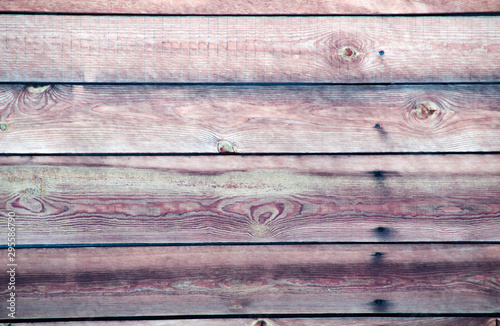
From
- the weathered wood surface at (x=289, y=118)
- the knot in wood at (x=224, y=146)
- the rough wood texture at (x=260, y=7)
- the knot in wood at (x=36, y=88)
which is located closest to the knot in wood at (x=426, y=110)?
the weathered wood surface at (x=289, y=118)

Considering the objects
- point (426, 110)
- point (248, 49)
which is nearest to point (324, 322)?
point (426, 110)

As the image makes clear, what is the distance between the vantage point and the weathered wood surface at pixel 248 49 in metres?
0.72

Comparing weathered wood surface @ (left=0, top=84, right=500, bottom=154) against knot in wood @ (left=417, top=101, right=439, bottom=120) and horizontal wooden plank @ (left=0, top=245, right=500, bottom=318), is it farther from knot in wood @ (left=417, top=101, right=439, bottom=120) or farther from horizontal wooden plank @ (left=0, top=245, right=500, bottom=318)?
horizontal wooden plank @ (left=0, top=245, right=500, bottom=318)

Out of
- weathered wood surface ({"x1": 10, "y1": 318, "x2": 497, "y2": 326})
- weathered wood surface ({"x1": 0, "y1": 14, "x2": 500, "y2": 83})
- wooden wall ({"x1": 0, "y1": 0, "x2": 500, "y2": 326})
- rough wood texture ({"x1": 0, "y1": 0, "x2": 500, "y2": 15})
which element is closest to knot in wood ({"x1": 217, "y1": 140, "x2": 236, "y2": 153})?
wooden wall ({"x1": 0, "y1": 0, "x2": 500, "y2": 326})

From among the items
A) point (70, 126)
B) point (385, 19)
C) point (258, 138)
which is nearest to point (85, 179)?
point (70, 126)

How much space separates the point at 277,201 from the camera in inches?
29.2

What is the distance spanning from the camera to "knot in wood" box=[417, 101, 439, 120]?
73 centimetres

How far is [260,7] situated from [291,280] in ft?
2.23

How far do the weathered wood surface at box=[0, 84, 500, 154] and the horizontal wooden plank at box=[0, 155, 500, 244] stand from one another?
3cm

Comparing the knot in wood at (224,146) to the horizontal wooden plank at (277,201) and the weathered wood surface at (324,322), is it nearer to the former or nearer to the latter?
the horizontal wooden plank at (277,201)

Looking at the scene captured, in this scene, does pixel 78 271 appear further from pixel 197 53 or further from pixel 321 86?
pixel 321 86

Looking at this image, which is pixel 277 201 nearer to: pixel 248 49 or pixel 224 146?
pixel 224 146

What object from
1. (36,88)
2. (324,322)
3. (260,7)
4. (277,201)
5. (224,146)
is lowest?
(324,322)

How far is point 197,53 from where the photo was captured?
729mm
